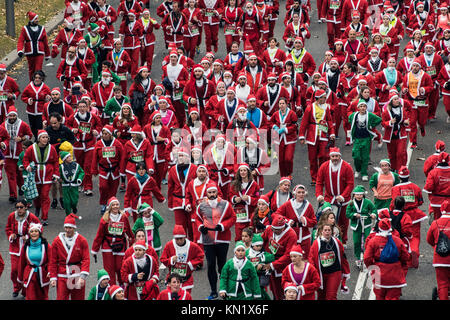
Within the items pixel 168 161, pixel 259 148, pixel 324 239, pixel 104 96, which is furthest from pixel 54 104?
pixel 324 239

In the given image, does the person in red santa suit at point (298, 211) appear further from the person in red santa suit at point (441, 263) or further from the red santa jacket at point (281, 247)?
the person in red santa suit at point (441, 263)

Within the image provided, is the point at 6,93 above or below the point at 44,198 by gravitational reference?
above

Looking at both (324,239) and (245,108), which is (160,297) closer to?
(324,239)

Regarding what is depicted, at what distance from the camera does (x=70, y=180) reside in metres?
19.1

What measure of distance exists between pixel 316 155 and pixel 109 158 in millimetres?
4078

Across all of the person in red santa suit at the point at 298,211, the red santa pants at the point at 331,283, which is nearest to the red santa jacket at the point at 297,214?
Result: the person in red santa suit at the point at 298,211

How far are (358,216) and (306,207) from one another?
3.05ft

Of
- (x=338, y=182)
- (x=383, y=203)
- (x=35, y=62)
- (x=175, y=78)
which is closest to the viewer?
(x=383, y=203)

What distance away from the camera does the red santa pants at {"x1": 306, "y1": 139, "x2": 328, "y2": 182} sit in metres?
20.3

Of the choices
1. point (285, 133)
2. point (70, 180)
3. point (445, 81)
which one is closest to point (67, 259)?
point (70, 180)

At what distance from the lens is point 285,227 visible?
1546 cm

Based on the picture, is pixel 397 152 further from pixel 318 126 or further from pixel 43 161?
pixel 43 161

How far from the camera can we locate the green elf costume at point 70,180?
1911 centimetres

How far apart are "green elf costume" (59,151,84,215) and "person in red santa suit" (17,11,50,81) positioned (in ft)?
19.8
